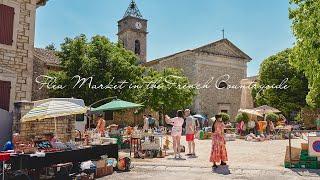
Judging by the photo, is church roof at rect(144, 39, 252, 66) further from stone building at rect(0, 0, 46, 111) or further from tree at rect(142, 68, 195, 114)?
stone building at rect(0, 0, 46, 111)

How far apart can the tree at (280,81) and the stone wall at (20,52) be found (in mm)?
23978

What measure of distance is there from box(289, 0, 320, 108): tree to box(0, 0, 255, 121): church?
1102cm

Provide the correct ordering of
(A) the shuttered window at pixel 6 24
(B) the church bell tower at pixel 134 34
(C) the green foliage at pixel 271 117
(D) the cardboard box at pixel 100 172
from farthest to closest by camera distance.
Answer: (B) the church bell tower at pixel 134 34 < (C) the green foliage at pixel 271 117 < (A) the shuttered window at pixel 6 24 < (D) the cardboard box at pixel 100 172

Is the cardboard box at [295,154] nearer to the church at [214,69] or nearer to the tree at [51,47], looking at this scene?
the church at [214,69]

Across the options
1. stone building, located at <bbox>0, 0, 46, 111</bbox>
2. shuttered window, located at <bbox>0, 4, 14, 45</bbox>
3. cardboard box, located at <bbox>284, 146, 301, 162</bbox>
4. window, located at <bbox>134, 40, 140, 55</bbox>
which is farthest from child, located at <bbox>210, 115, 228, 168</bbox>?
window, located at <bbox>134, 40, 140, 55</bbox>

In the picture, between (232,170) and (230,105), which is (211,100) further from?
(232,170)

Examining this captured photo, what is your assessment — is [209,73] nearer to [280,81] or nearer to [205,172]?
[280,81]

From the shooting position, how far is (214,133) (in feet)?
32.6

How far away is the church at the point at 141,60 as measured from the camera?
45.2ft

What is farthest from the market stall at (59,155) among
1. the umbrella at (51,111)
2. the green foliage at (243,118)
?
the green foliage at (243,118)

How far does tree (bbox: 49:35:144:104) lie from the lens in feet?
79.2

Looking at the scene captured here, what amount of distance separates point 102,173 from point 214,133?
10.6ft

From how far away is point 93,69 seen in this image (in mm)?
24141

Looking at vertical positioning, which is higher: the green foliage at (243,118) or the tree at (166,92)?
the tree at (166,92)
